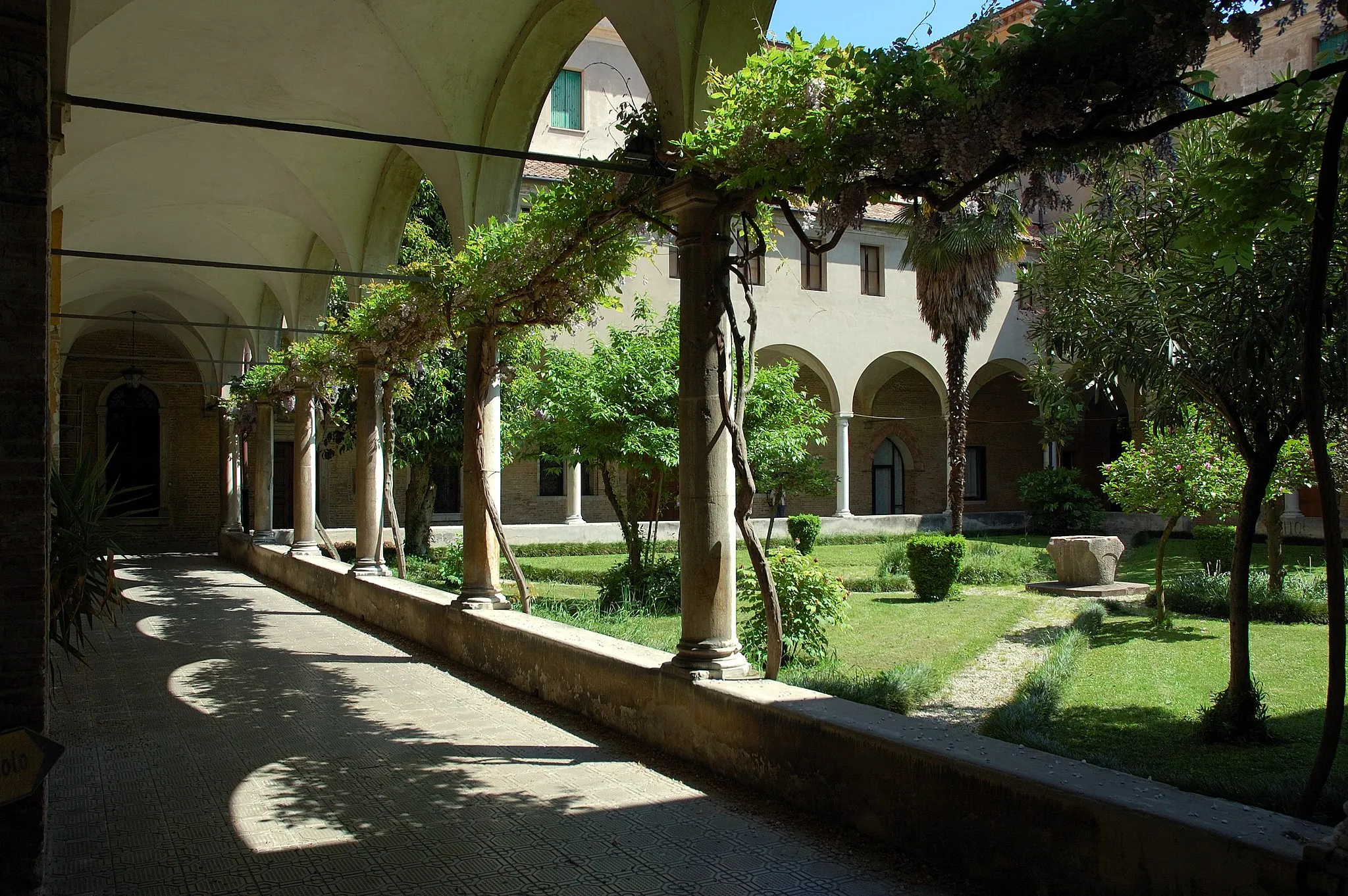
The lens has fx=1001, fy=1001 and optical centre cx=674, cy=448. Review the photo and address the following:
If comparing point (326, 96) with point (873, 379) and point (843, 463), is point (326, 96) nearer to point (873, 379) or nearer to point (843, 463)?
point (843, 463)

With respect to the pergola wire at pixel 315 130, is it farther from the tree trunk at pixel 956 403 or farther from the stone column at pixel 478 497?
the tree trunk at pixel 956 403

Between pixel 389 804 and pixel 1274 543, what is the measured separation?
11.2 m

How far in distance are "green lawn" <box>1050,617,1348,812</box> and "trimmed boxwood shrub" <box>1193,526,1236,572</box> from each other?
3352 millimetres

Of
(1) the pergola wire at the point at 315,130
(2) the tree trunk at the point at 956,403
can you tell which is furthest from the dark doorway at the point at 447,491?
(1) the pergola wire at the point at 315,130

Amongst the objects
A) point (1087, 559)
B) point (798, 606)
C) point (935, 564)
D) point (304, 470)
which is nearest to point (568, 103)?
point (304, 470)

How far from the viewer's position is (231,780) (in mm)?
4992

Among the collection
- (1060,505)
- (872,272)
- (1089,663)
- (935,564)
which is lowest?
(1089,663)

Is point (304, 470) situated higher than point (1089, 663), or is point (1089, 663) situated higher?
point (304, 470)

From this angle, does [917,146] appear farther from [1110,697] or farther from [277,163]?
[277,163]

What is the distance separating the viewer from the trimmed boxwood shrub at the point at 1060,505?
23.2 m

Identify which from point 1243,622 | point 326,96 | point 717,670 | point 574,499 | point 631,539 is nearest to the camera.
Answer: point 717,670

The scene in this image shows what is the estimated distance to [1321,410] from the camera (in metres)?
2.72

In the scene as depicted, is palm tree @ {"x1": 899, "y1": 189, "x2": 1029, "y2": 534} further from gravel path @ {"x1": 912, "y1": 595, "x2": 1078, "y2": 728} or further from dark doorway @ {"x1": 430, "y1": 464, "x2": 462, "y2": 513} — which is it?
dark doorway @ {"x1": 430, "y1": 464, "x2": 462, "y2": 513}

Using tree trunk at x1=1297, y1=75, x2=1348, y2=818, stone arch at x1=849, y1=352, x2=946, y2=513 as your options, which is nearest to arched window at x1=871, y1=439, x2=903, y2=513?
stone arch at x1=849, y1=352, x2=946, y2=513
